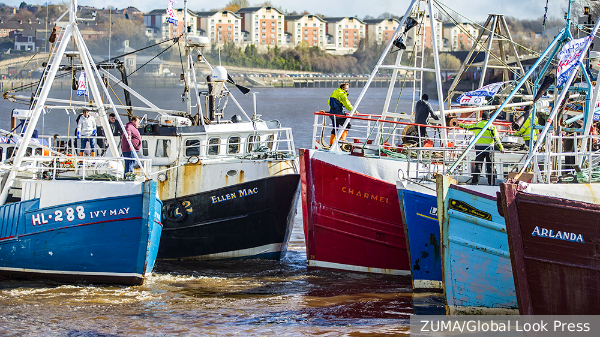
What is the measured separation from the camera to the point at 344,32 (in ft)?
563

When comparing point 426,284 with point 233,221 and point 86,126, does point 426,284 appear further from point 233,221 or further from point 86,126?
point 86,126

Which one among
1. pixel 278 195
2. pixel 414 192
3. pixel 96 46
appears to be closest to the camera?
pixel 414 192

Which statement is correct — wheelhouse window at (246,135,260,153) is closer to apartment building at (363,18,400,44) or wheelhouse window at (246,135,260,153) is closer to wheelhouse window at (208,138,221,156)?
wheelhouse window at (208,138,221,156)

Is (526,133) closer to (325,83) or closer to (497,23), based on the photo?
(497,23)

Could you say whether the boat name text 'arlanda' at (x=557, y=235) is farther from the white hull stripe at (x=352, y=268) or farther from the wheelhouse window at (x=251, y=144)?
the wheelhouse window at (x=251, y=144)

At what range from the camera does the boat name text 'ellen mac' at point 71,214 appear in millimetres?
12523

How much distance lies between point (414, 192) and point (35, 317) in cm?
684

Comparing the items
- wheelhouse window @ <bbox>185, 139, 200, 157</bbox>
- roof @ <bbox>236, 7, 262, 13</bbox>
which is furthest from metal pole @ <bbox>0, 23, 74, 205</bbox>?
roof @ <bbox>236, 7, 262, 13</bbox>

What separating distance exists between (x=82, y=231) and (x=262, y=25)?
151952 mm

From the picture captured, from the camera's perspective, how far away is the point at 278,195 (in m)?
15.2

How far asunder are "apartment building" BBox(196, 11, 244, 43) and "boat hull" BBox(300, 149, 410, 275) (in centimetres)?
13138

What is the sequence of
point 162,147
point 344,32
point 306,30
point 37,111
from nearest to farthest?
point 37,111, point 162,147, point 306,30, point 344,32

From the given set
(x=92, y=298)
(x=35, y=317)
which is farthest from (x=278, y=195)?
(x=35, y=317)

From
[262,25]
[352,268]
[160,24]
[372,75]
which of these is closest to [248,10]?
[262,25]
